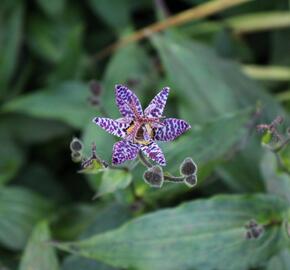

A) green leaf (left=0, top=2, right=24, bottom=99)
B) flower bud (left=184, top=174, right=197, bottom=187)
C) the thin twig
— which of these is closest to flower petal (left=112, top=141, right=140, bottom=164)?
flower bud (left=184, top=174, right=197, bottom=187)

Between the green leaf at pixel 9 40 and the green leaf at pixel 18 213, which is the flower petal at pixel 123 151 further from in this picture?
the green leaf at pixel 9 40

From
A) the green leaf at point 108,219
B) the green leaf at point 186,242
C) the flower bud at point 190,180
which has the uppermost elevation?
the flower bud at point 190,180

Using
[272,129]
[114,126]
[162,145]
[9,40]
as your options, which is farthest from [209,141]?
[9,40]

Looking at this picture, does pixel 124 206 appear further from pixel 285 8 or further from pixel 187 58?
pixel 285 8

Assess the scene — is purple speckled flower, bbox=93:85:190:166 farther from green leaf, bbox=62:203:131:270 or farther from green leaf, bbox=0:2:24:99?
green leaf, bbox=0:2:24:99

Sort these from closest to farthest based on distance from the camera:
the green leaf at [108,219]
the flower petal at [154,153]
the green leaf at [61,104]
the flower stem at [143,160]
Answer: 1. the flower petal at [154,153]
2. the flower stem at [143,160]
3. the green leaf at [108,219]
4. the green leaf at [61,104]

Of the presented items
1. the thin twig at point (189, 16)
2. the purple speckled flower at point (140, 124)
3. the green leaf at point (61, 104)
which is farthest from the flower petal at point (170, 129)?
the thin twig at point (189, 16)

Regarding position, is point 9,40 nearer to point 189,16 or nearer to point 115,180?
point 189,16
